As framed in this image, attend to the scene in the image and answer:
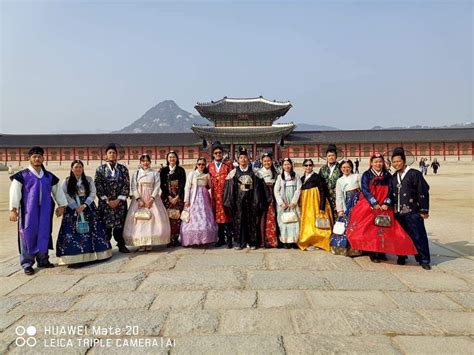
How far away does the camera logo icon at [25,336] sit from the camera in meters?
2.68

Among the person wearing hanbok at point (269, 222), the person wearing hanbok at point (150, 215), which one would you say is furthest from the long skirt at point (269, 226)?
the person wearing hanbok at point (150, 215)

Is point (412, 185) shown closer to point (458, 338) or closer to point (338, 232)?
point (338, 232)

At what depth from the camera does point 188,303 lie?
3348 millimetres

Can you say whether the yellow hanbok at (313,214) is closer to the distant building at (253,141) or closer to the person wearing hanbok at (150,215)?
the person wearing hanbok at (150,215)

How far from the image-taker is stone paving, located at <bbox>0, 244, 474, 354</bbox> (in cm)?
260

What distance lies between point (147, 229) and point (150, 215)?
0.23 metres

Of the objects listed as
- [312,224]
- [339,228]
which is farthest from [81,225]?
[339,228]

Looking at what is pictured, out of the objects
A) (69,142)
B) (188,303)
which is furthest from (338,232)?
(69,142)

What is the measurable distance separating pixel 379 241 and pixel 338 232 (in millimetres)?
657

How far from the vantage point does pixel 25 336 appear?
2.78 m

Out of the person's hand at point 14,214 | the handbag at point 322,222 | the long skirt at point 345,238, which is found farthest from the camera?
the handbag at point 322,222

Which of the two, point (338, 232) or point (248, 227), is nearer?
point (338, 232)

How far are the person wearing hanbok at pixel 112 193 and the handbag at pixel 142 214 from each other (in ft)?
0.87

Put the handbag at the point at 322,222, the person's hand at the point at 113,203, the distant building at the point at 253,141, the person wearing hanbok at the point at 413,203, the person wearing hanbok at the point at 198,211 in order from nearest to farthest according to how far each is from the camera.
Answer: the person wearing hanbok at the point at 413,203, the person's hand at the point at 113,203, the handbag at the point at 322,222, the person wearing hanbok at the point at 198,211, the distant building at the point at 253,141
